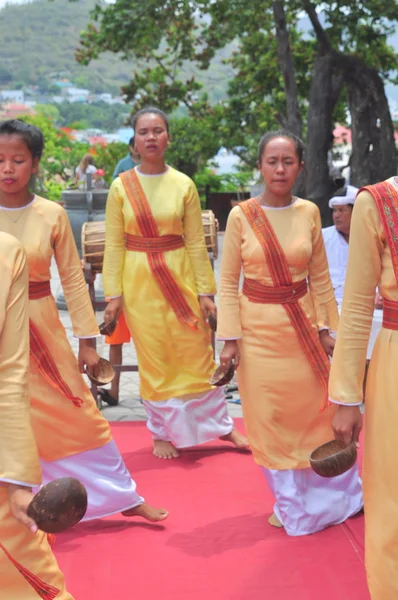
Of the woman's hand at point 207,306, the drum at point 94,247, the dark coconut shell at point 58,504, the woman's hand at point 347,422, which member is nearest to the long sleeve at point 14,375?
the dark coconut shell at point 58,504

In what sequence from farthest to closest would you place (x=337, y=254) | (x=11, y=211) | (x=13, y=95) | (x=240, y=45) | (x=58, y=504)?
(x=13, y=95) → (x=240, y=45) → (x=337, y=254) → (x=11, y=211) → (x=58, y=504)

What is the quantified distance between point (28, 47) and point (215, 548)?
91259mm

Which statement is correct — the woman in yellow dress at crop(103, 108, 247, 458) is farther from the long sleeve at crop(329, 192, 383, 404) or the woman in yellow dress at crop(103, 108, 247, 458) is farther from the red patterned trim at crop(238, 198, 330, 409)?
the long sleeve at crop(329, 192, 383, 404)

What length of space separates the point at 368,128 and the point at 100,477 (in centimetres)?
796

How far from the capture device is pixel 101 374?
3932mm

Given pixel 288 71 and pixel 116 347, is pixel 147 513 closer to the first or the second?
pixel 116 347

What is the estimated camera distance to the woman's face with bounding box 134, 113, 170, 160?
4945mm

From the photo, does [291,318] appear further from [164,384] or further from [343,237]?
[343,237]

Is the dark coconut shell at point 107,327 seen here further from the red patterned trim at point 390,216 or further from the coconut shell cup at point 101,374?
the red patterned trim at point 390,216

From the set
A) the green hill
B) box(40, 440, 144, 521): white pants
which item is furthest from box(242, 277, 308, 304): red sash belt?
the green hill

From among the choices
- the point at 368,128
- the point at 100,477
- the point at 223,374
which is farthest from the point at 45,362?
the point at 368,128

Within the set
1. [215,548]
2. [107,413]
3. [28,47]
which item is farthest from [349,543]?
[28,47]

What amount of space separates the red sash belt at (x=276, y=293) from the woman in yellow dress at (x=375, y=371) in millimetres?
1371

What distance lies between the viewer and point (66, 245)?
149 inches
